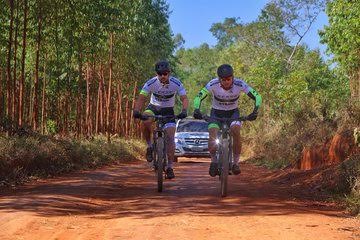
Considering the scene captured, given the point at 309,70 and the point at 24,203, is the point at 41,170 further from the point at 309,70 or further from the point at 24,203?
the point at 309,70

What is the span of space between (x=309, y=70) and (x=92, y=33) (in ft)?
77.1

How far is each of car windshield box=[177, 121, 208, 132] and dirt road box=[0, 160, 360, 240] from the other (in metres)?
11.3

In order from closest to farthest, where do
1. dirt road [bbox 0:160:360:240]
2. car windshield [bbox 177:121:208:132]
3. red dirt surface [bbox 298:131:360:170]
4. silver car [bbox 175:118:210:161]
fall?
dirt road [bbox 0:160:360:240], red dirt surface [bbox 298:131:360:170], silver car [bbox 175:118:210:161], car windshield [bbox 177:121:208:132]

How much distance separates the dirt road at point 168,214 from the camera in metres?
5.91

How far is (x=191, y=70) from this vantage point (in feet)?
328

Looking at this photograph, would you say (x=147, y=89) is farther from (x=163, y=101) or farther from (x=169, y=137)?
(x=169, y=137)

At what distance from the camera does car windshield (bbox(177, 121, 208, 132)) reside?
21812mm

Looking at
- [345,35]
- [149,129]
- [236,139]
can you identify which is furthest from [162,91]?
[345,35]

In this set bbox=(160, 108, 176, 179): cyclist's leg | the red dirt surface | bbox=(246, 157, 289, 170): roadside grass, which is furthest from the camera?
bbox=(246, 157, 289, 170): roadside grass

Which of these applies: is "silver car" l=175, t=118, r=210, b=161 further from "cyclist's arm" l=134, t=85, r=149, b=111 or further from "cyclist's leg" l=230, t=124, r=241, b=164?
"cyclist's leg" l=230, t=124, r=241, b=164

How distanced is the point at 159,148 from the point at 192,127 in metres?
12.3

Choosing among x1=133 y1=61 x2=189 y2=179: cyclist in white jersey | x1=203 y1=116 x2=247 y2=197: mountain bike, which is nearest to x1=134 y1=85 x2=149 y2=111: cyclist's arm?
x1=133 y1=61 x2=189 y2=179: cyclist in white jersey

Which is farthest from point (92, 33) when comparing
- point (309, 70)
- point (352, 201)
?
point (309, 70)

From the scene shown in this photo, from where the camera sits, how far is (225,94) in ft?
30.3
